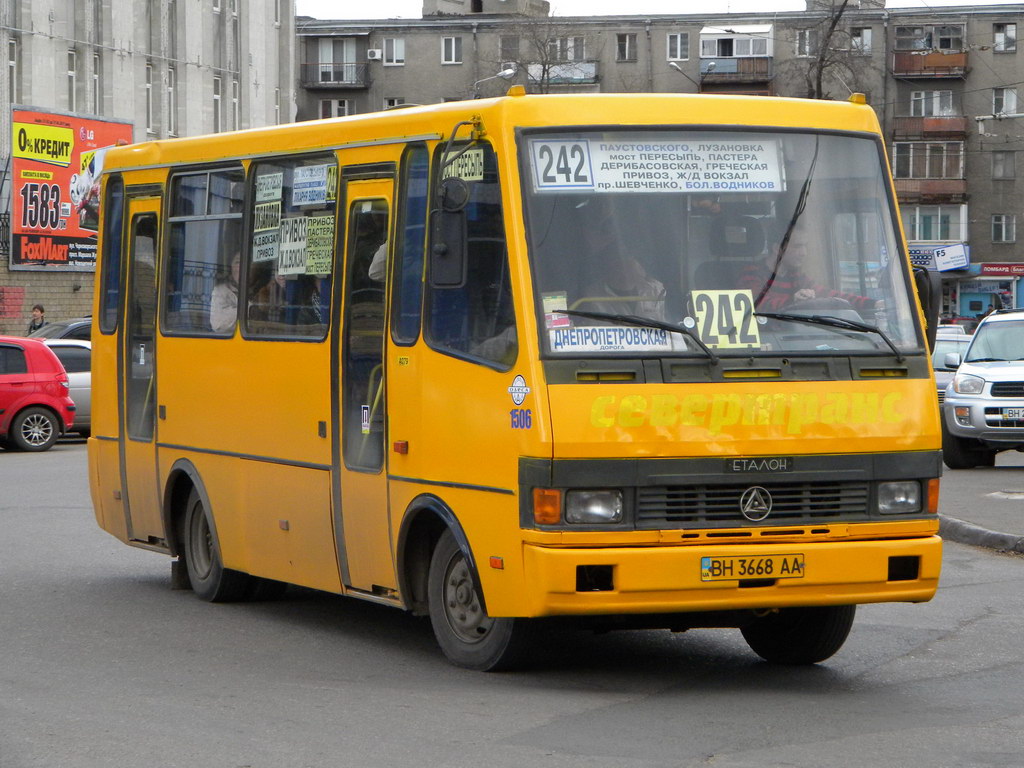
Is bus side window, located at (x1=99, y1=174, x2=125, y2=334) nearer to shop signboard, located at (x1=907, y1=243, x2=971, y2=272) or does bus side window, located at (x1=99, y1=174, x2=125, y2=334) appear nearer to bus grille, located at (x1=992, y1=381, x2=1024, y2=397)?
bus grille, located at (x1=992, y1=381, x2=1024, y2=397)

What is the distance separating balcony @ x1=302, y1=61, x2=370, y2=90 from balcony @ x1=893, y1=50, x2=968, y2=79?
24660mm

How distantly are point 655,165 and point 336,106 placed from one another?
81643mm

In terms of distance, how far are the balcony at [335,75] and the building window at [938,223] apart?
83.7ft

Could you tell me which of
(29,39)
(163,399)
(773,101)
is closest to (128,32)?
(29,39)

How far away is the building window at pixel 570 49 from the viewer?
81.5 metres

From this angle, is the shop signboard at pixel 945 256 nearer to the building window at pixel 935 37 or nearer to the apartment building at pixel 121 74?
the building window at pixel 935 37

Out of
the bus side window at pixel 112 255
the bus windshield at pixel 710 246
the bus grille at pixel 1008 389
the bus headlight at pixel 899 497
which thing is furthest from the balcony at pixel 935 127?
Answer: the bus headlight at pixel 899 497

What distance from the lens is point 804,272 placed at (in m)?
8.25

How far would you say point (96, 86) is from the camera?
5022 cm

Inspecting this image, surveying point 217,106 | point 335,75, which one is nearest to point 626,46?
point 335,75

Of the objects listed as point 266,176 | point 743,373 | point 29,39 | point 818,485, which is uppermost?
Result: point 29,39

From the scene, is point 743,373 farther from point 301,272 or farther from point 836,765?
point 301,272

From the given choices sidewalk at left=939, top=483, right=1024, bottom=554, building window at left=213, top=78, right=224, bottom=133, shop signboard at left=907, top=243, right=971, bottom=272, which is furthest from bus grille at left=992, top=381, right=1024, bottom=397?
shop signboard at left=907, top=243, right=971, bottom=272

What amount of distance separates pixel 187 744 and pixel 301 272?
367 centimetres
